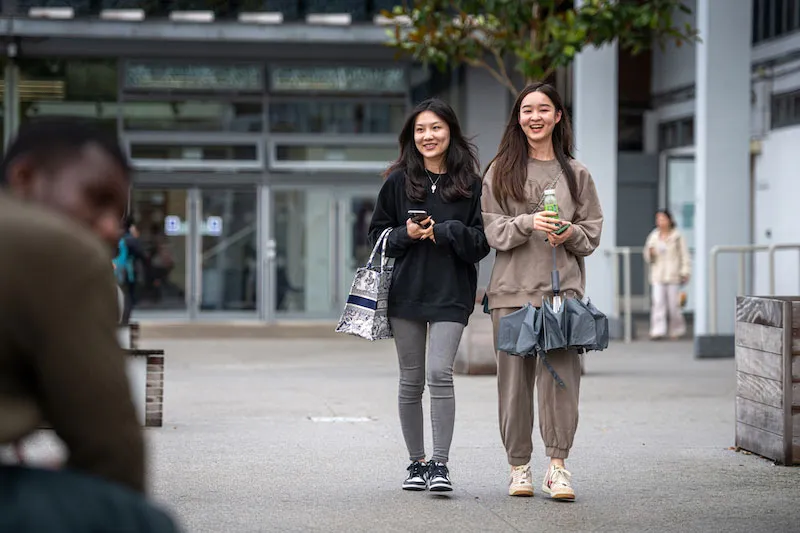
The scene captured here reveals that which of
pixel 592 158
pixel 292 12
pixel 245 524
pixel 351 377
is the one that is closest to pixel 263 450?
pixel 245 524

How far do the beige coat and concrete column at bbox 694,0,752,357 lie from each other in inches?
139

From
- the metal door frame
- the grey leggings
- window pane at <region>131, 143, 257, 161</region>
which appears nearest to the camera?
the grey leggings

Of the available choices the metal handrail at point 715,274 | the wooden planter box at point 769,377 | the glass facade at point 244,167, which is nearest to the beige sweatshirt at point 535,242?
the wooden planter box at point 769,377

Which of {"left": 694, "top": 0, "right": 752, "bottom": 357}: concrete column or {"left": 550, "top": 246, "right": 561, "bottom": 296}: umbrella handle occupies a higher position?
{"left": 694, "top": 0, "right": 752, "bottom": 357}: concrete column

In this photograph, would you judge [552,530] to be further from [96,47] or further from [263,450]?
[96,47]

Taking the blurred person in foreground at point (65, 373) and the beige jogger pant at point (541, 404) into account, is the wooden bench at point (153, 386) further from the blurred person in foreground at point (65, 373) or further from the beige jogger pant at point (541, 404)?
the blurred person in foreground at point (65, 373)

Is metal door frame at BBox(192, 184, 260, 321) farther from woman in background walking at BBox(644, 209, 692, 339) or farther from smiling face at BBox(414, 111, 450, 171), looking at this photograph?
smiling face at BBox(414, 111, 450, 171)

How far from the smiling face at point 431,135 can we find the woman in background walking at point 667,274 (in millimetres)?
12984

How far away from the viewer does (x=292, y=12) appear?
21406 mm

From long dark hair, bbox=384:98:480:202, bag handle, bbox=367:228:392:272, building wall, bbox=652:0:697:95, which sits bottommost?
bag handle, bbox=367:228:392:272

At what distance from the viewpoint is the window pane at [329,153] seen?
22422mm

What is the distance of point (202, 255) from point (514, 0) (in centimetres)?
1030

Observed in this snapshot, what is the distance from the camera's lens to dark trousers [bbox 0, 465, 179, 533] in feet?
6.80

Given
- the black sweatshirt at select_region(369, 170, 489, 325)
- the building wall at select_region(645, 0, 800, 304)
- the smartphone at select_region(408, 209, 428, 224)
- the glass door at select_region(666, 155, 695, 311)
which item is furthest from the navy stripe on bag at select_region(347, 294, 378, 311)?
the glass door at select_region(666, 155, 695, 311)
